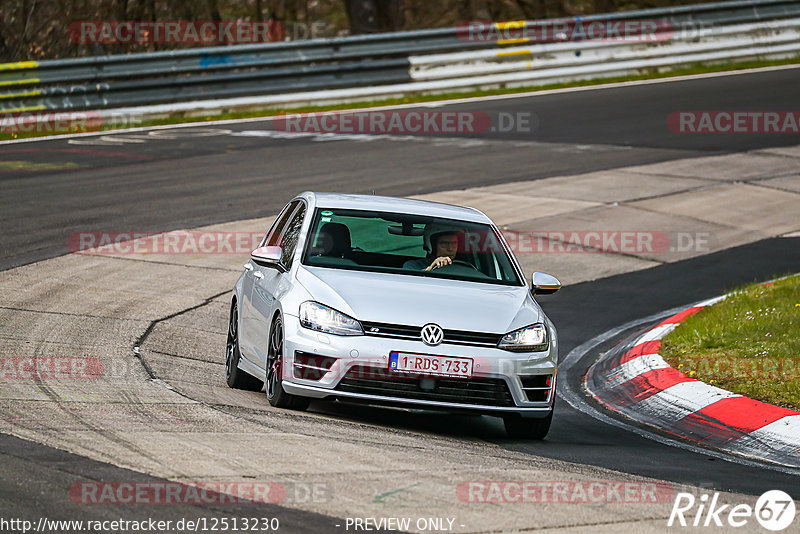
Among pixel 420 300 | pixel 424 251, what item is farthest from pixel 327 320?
pixel 424 251

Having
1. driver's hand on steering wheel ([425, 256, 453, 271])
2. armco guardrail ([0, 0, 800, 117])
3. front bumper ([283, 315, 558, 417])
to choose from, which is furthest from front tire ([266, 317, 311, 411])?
armco guardrail ([0, 0, 800, 117])

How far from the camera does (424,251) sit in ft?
30.0

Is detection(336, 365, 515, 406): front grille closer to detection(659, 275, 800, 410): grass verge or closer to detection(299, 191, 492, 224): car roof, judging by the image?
detection(299, 191, 492, 224): car roof

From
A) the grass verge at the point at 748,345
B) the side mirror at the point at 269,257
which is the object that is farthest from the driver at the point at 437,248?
the grass verge at the point at 748,345

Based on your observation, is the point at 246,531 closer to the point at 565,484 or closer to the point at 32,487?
the point at 32,487

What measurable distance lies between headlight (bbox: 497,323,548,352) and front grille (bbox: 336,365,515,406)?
286 millimetres

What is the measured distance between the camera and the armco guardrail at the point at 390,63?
22484 millimetres

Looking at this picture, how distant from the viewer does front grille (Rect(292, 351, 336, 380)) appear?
7.70m

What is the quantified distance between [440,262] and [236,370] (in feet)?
5.75

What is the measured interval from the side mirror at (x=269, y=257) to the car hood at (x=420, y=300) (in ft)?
1.06

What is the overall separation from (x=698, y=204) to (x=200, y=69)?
10487mm

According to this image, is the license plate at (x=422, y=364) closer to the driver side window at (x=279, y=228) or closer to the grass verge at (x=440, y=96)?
the driver side window at (x=279, y=228)

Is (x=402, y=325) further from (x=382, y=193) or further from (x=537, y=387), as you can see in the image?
(x=382, y=193)

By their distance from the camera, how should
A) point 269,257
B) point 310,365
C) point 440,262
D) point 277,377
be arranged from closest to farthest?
point 310,365, point 277,377, point 269,257, point 440,262
